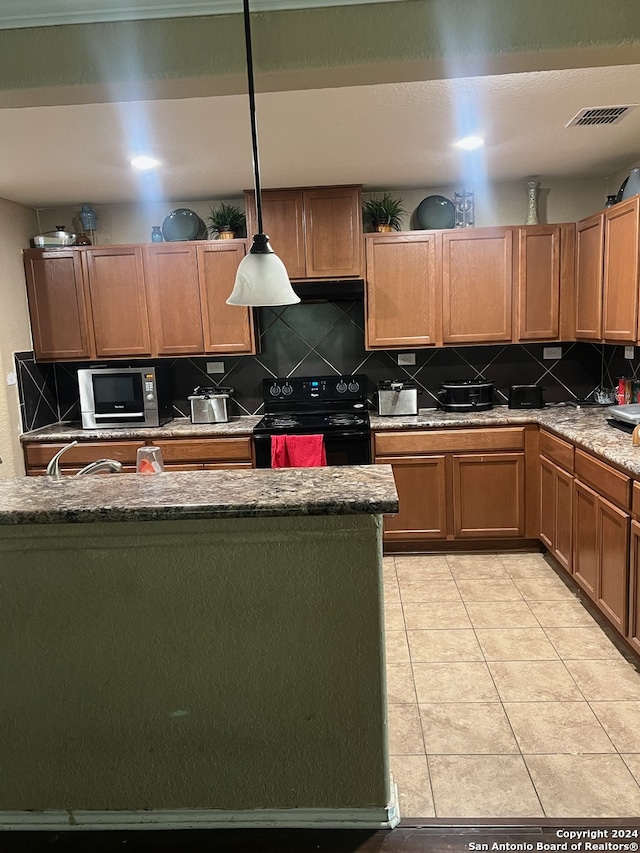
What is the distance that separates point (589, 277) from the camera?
3.71 metres

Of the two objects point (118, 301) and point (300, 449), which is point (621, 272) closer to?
point (300, 449)

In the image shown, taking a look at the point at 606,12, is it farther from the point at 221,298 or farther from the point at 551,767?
the point at 221,298

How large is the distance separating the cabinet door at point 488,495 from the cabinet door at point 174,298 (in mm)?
1969

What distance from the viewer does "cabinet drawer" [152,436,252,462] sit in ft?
12.9

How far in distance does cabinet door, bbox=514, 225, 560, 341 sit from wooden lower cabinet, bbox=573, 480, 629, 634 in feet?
4.22

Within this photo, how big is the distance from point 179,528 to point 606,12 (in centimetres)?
177

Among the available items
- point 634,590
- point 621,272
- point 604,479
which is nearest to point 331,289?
point 621,272

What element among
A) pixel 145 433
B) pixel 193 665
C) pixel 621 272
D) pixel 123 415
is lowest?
pixel 193 665

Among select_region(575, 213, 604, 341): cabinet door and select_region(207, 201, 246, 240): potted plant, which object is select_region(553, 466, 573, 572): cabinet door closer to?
select_region(575, 213, 604, 341): cabinet door

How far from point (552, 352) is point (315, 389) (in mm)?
1726

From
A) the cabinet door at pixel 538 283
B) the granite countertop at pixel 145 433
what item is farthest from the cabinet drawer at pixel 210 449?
the cabinet door at pixel 538 283

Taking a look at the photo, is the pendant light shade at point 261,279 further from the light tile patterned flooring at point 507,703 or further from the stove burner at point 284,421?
the stove burner at point 284,421

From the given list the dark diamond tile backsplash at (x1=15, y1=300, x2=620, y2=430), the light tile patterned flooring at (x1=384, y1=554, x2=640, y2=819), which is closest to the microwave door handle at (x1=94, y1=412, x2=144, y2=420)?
the dark diamond tile backsplash at (x1=15, y1=300, x2=620, y2=430)

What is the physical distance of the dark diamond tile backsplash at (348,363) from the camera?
4.33 m
